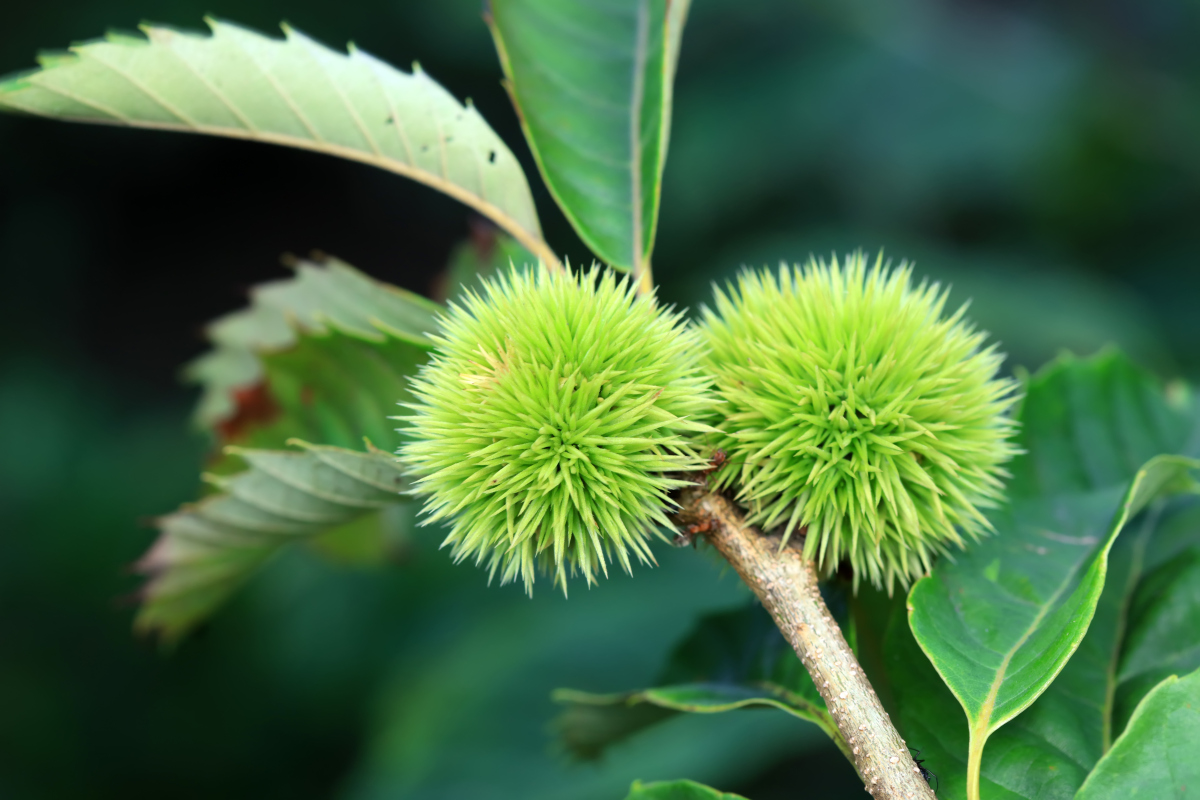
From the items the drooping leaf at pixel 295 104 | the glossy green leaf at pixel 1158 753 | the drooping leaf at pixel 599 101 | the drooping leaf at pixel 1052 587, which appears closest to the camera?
the glossy green leaf at pixel 1158 753

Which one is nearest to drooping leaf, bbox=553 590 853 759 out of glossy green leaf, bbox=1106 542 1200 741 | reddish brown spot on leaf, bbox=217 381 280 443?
glossy green leaf, bbox=1106 542 1200 741

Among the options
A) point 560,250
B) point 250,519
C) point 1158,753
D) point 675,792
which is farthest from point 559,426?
point 560,250

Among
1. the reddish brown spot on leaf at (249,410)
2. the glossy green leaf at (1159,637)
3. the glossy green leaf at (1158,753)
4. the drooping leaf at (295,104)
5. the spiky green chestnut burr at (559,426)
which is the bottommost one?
the glossy green leaf at (1158,753)

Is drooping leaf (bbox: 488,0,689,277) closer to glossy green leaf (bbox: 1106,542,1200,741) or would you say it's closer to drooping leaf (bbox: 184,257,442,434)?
drooping leaf (bbox: 184,257,442,434)

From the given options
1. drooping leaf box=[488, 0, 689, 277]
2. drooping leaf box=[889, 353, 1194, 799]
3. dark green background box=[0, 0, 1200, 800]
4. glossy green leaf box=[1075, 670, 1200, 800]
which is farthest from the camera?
dark green background box=[0, 0, 1200, 800]

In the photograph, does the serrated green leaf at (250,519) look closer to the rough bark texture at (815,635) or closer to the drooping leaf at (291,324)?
the drooping leaf at (291,324)

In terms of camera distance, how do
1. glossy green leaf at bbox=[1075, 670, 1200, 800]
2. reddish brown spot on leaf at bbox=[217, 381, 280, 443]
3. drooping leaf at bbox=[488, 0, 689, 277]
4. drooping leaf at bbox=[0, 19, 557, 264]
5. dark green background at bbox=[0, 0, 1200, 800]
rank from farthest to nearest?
dark green background at bbox=[0, 0, 1200, 800]
reddish brown spot on leaf at bbox=[217, 381, 280, 443]
drooping leaf at bbox=[488, 0, 689, 277]
drooping leaf at bbox=[0, 19, 557, 264]
glossy green leaf at bbox=[1075, 670, 1200, 800]

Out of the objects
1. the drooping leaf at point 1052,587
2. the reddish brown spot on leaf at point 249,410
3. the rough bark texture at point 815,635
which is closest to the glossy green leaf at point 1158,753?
the drooping leaf at point 1052,587

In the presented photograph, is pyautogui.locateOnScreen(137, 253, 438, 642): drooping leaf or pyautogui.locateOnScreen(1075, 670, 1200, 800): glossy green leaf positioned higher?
pyautogui.locateOnScreen(137, 253, 438, 642): drooping leaf
